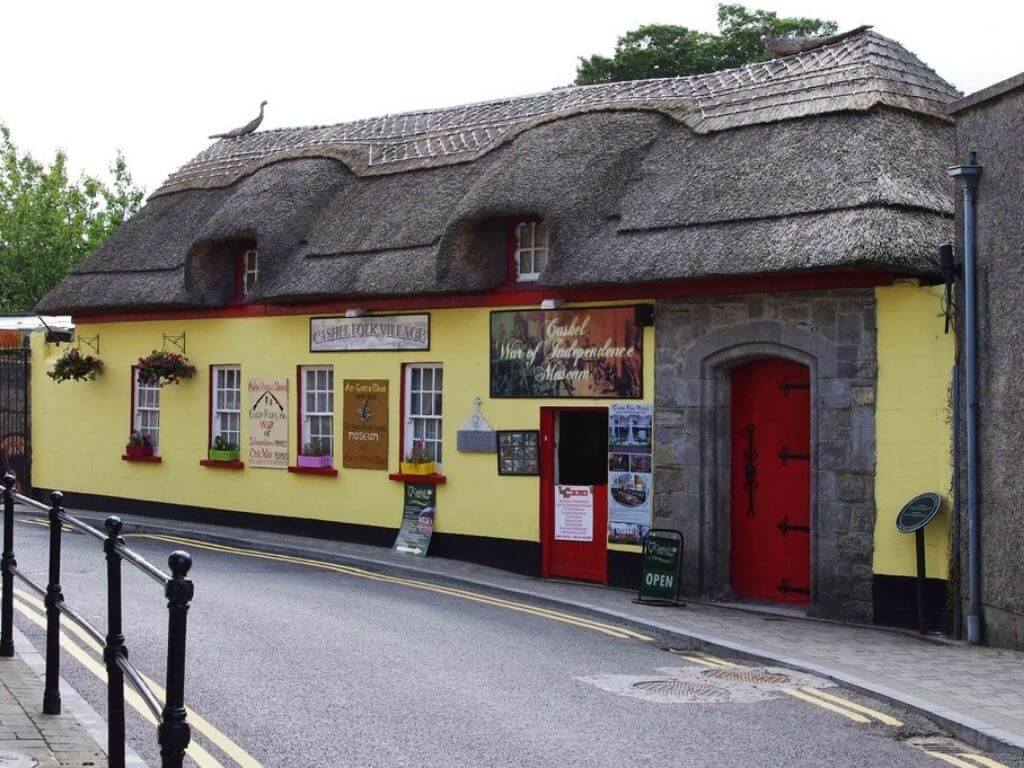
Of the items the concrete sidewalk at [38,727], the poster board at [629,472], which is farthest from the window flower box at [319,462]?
the concrete sidewalk at [38,727]

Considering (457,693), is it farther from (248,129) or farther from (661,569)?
(248,129)

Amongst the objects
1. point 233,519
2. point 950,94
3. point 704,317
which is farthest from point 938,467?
point 233,519

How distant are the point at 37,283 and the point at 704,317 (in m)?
39.6

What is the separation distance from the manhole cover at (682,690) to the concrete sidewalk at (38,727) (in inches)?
156

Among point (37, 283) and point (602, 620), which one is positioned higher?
point (37, 283)

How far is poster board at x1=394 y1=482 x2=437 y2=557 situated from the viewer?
18828 mm

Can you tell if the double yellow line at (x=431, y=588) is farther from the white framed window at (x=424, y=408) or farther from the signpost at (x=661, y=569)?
the white framed window at (x=424, y=408)

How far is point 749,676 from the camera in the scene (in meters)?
10.7

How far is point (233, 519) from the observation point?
2211 cm

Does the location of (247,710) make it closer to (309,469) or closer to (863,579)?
(863,579)

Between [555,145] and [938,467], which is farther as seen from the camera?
[555,145]

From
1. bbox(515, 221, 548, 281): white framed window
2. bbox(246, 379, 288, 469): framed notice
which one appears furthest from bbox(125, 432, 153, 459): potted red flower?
bbox(515, 221, 548, 281): white framed window

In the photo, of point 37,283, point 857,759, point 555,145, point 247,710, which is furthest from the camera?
point 37,283

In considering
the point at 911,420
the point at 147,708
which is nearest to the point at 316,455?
the point at 911,420
